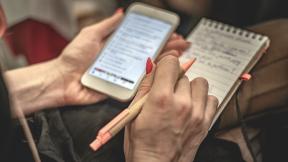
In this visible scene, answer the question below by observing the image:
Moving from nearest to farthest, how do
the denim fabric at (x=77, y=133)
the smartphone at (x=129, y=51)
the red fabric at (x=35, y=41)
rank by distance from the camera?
the denim fabric at (x=77, y=133) → the smartphone at (x=129, y=51) → the red fabric at (x=35, y=41)

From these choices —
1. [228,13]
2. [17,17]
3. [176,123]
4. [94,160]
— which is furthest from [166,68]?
[17,17]

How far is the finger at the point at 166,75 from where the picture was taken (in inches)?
24.5

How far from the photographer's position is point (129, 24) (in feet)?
2.96

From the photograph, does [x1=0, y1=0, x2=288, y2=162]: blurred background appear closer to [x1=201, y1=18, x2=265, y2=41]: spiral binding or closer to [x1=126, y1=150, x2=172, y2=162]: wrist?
[x1=201, y1=18, x2=265, y2=41]: spiral binding

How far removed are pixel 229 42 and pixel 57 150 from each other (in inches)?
15.2

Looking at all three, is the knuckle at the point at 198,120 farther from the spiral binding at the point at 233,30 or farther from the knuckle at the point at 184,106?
the spiral binding at the point at 233,30

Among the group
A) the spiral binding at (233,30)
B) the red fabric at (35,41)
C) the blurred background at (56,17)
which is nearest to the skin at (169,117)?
the spiral binding at (233,30)

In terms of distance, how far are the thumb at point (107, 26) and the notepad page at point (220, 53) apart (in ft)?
0.51

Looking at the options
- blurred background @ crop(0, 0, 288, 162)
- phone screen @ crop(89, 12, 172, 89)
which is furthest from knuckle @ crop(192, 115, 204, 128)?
blurred background @ crop(0, 0, 288, 162)

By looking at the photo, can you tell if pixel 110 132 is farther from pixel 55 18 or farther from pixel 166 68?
pixel 55 18

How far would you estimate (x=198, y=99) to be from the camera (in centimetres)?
64

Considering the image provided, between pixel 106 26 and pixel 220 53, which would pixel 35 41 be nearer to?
pixel 106 26

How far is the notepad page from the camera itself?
0.77m

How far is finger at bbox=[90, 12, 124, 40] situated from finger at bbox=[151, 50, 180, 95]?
26cm
